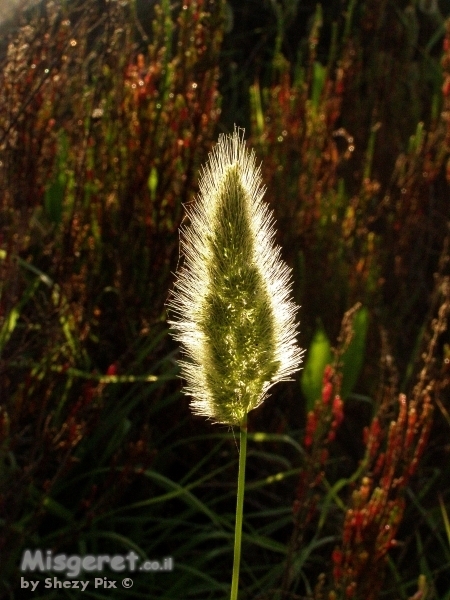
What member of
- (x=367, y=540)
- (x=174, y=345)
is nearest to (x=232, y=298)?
(x=367, y=540)

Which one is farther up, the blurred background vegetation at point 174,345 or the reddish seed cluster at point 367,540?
the blurred background vegetation at point 174,345

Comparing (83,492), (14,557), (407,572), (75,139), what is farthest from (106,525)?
(75,139)

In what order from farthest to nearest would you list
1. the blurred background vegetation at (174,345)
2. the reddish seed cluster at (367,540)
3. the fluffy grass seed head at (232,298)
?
the blurred background vegetation at (174,345), the reddish seed cluster at (367,540), the fluffy grass seed head at (232,298)

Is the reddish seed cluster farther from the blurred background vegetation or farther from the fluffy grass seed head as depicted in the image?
the fluffy grass seed head

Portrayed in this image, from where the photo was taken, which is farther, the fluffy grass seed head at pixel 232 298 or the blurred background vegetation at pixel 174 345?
the blurred background vegetation at pixel 174 345

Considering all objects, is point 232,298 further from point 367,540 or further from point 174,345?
point 174,345

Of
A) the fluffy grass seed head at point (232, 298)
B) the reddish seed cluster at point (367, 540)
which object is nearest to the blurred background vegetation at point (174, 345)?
the reddish seed cluster at point (367, 540)

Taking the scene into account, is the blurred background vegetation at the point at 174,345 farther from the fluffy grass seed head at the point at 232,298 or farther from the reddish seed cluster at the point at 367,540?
the fluffy grass seed head at the point at 232,298
